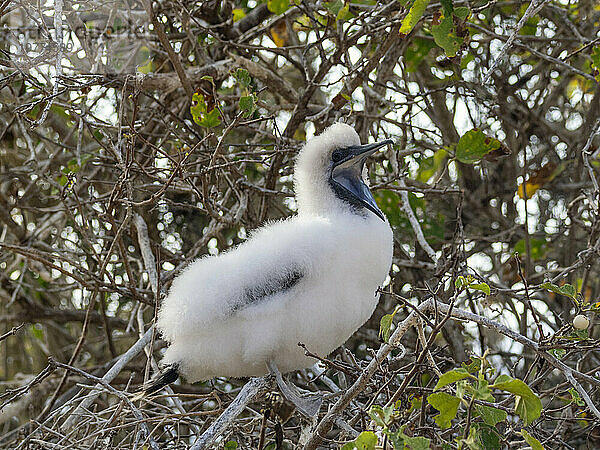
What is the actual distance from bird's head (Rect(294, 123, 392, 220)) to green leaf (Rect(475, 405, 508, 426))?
92cm

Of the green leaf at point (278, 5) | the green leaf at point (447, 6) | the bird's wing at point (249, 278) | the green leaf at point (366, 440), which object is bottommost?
the green leaf at point (366, 440)

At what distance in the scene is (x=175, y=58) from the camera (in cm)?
262

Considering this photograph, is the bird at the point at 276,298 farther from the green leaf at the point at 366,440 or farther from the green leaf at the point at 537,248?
the green leaf at the point at 537,248

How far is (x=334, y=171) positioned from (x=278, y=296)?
1.46 feet

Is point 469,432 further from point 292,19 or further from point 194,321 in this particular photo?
point 292,19

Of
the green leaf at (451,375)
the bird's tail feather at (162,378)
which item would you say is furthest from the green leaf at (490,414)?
the bird's tail feather at (162,378)

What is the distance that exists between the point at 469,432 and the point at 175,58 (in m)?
1.67

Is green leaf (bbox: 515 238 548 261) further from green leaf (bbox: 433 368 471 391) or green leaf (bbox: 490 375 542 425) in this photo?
green leaf (bbox: 433 368 471 391)

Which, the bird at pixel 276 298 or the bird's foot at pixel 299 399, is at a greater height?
the bird at pixel 276 298

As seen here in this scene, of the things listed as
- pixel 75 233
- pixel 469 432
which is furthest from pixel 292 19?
pixel 469 432

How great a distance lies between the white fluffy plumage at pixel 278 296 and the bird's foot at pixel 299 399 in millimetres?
41

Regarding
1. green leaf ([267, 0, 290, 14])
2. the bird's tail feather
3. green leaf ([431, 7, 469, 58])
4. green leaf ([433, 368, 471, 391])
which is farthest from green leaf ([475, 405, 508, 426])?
green leaf ([267, 0, 290, 14])

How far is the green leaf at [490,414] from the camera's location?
149 centimetres

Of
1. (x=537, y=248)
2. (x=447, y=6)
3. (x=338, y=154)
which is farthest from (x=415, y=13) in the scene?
(x=537, y=248)
